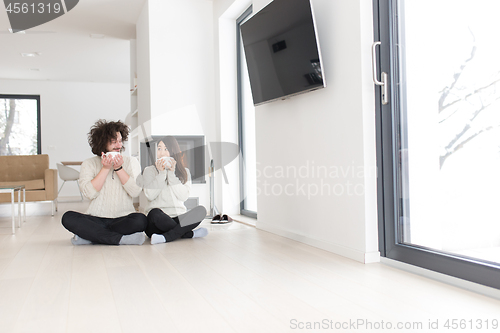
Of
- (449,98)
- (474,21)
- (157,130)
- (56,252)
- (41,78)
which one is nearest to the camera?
(474,21)

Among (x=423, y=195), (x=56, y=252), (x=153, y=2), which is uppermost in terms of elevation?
(x=153, y=2)

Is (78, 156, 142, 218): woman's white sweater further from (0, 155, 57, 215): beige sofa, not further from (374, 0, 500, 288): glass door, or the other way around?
(0, 155, 57, 215): beige sofa

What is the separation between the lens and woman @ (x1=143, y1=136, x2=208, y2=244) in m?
3.07

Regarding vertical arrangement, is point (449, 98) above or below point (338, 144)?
above

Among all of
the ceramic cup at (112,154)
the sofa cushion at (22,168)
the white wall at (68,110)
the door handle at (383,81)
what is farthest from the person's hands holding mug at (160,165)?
the white wall at (68,110)

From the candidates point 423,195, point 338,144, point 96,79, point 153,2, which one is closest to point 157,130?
point 153,2

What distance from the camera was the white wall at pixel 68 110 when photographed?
9.02 meters

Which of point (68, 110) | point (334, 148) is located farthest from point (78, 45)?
point (334, 148)

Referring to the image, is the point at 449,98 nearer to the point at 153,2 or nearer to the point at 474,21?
the point at 474,21

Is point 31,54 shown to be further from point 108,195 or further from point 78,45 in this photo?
point 108,195

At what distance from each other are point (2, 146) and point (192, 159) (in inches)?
249

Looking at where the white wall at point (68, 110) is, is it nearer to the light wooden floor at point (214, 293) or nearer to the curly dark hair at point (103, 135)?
the curly dark hair at point (103, 135)

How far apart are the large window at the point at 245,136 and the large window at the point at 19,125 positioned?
6.19m

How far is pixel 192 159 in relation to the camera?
4516mm
